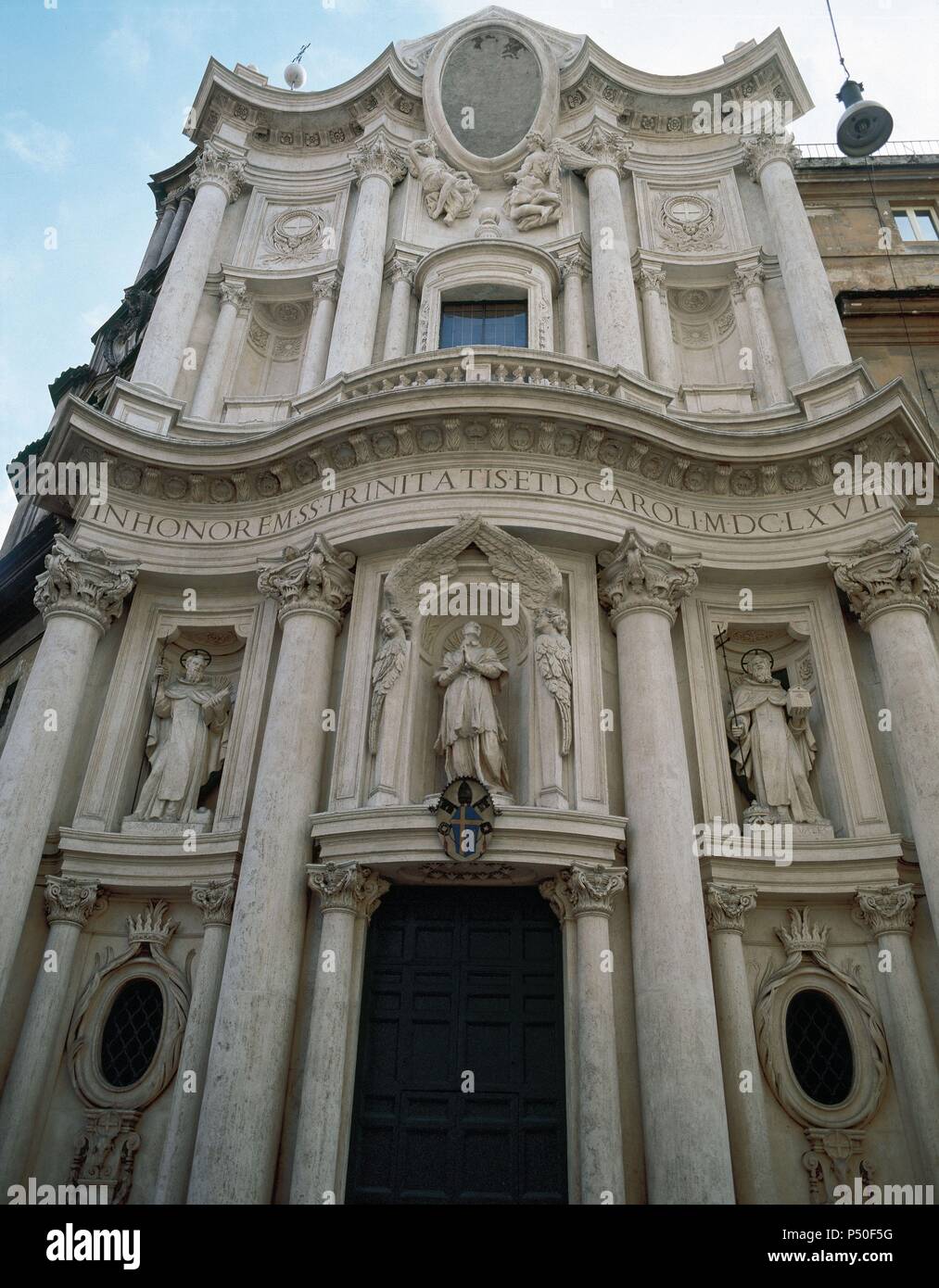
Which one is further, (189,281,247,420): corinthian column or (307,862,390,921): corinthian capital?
(189,281,247,420): corinthian column

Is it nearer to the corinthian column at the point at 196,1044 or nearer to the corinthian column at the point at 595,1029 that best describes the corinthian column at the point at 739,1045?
the corinthian column at the point at 595,1029

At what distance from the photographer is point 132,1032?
10758mm

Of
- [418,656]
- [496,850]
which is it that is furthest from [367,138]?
[496,850]

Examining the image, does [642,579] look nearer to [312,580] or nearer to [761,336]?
[312,580]

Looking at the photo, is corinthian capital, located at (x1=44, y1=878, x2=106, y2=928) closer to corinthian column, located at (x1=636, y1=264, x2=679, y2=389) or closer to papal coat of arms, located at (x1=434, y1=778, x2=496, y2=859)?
papal coat of arms, located at (x1=434, y1=778, x2=496, y2=859)

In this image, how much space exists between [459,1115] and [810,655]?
7.32 metres

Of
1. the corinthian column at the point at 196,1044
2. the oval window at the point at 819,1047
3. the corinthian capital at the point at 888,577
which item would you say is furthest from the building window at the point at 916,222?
the corinthian column at the point at 196,1044

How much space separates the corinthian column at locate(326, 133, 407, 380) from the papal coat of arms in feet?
25.6

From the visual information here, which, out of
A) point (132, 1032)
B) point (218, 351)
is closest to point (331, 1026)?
point (132, 1032)

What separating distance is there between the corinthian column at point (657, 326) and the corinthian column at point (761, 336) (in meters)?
1.38

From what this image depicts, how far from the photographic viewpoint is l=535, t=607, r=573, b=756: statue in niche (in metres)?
11.1

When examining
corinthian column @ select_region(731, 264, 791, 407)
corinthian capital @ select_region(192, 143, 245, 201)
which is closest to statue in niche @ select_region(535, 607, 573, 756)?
corinthian column @ select_region(731, 264, 791, 407)

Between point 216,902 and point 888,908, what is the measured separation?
7.70m

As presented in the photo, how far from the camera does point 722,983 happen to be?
10.2 m
